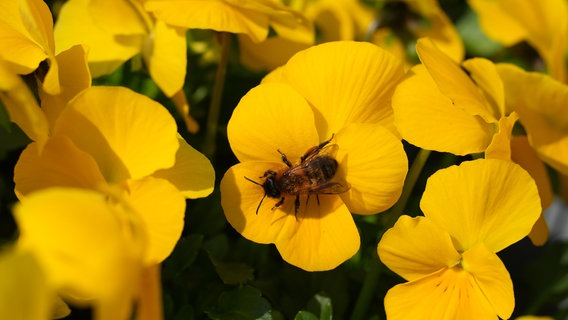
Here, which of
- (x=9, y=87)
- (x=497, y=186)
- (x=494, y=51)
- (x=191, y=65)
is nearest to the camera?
(x=9, y=87)

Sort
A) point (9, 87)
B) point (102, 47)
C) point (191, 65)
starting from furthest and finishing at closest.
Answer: point (191, 65)
point (102, 47)
point (9, 87)

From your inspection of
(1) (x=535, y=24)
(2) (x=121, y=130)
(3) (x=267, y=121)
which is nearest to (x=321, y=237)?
(3) (x=267, y=121)

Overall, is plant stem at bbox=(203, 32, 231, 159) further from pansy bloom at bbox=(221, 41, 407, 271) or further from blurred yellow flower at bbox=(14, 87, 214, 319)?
blurred yellow flower at bbox=(14, 87, 214, 319)

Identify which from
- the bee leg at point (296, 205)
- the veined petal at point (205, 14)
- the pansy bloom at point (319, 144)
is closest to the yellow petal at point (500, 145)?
the pansy bloom at point (319, 144)

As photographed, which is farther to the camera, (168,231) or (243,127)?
(243,127)

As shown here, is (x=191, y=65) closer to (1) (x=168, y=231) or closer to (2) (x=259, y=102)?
(2) (x=259, y=102)

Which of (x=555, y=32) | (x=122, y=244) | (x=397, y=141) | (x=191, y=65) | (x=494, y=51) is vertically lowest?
(x=494, y=51)

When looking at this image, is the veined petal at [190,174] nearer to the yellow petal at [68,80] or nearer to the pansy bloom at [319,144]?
the pansy bloom at [319,144]

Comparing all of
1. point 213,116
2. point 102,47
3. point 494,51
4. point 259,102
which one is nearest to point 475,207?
point 259,102
